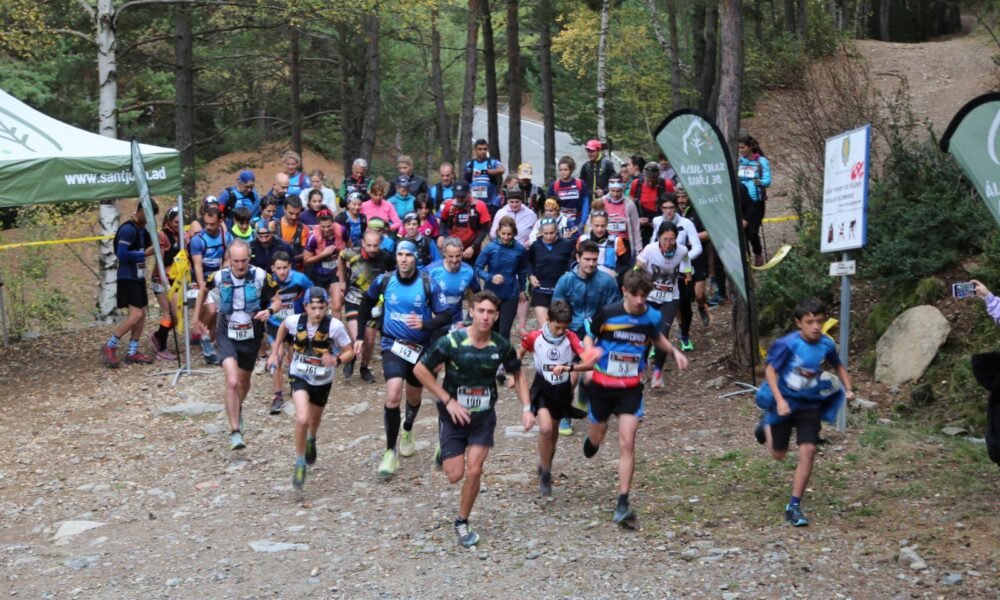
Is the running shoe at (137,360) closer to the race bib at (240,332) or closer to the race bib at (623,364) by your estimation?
the race bib at (240,332)

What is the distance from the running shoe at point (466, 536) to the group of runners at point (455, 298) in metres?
0.02

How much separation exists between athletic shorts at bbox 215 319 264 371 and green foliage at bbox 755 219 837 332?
6.58 metres

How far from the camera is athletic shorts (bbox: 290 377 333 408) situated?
923cm

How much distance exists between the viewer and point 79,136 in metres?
13.6

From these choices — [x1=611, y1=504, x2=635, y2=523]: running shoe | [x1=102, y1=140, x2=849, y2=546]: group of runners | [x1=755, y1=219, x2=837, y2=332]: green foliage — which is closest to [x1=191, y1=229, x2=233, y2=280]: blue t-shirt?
[x1=102, y1=140, x2=849, y2=546]: group of runners

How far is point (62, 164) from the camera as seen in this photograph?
42.3ft

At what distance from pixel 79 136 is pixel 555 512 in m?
8.63

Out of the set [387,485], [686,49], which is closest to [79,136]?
[387,485]

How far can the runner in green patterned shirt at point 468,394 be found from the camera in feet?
25.3

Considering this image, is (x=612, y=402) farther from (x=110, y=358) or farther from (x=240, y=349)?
(x=110, y=358)

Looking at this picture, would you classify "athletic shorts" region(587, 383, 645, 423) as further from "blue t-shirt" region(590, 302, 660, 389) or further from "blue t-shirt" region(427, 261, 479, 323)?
"blue t-shirt" region(427, 261, 479, 323)

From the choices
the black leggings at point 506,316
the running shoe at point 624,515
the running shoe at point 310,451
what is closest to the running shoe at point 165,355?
the black leggings at point 506,316

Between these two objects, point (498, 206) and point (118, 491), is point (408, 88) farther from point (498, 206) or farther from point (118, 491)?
point (118, 491)

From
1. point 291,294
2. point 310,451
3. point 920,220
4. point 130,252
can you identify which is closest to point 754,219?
point 920,220
